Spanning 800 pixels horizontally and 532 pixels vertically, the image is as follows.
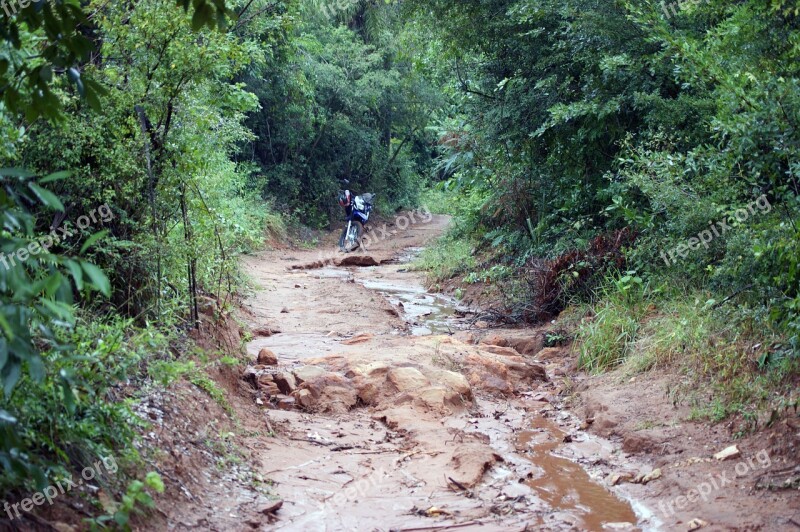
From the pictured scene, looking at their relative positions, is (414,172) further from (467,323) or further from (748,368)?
(748,368)

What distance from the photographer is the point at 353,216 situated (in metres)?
20.4

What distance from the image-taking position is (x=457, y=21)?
12508 mm

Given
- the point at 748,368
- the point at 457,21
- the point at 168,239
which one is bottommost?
the point at 748,368

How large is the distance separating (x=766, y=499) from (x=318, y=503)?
9.01 ft

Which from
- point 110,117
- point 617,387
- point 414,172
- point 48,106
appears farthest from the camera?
point 414,172

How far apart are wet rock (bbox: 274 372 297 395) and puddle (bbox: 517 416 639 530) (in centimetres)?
209

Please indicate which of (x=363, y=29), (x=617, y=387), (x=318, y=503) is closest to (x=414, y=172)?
(x=363, y=29)

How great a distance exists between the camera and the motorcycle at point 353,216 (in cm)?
2023

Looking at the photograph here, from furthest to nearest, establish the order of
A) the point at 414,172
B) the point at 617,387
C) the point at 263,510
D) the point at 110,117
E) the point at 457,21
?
the point at 414,172 → the point at 457,21 → the point at 617,387 → the point at 110,117 → the point at 263,510

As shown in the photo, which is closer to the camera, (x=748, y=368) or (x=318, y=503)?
(x=318, y=503)

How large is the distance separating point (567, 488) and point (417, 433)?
1.32 metres

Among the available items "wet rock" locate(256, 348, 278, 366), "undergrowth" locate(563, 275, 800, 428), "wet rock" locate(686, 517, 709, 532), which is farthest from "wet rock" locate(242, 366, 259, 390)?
"wet rock" locate(686, 517, 709, 532)

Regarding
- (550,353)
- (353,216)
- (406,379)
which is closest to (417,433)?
(406,379)

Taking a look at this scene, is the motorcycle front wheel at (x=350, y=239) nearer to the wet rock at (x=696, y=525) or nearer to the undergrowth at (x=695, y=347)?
the undergrowth at (x=695, y=347)
